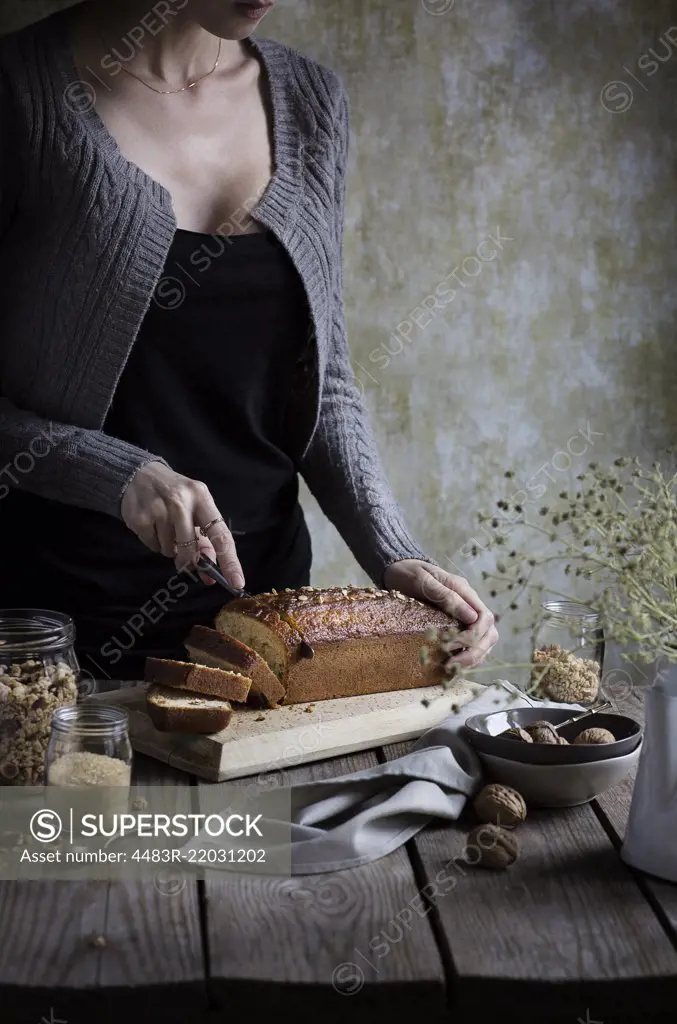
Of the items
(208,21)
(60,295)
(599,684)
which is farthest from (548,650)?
(208,21)

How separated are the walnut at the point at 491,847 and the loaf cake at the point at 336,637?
1.69ft

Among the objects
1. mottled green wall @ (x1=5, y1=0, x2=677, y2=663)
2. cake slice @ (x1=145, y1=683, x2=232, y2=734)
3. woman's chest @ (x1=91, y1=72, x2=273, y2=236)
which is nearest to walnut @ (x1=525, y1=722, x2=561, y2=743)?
cake slice @ (x1=145, y1=683, x2=232, y2=734)

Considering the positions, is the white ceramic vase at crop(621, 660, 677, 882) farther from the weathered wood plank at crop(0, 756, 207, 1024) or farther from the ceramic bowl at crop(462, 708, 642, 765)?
the weathered wood plank at crop(0, 756, 207, 1024)

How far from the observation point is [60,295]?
180 cm

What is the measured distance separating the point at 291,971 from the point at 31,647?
1.72ft

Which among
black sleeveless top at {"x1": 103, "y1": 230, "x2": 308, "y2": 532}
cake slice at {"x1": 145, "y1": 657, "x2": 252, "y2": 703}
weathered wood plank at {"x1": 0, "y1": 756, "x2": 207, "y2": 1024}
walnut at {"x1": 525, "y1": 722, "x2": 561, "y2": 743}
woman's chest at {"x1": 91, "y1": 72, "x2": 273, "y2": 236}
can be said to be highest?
woman's chest at {"x1": 91, "y1": 72, "x2": 273, "y2": 236}

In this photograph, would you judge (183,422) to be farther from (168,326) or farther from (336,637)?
(336,637)

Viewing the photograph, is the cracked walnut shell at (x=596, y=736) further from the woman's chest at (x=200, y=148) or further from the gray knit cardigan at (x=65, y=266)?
the woman's chest at (x=200, y=148)

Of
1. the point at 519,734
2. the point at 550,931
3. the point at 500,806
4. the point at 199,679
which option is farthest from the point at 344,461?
the point at 550,931

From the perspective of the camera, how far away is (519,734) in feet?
4.44

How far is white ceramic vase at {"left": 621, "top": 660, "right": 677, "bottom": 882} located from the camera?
1127 mm

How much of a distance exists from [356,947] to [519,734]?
1.39 feet

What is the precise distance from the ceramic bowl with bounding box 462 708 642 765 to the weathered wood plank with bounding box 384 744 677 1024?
84mm

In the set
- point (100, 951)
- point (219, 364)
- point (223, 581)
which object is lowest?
point (100, 951)
